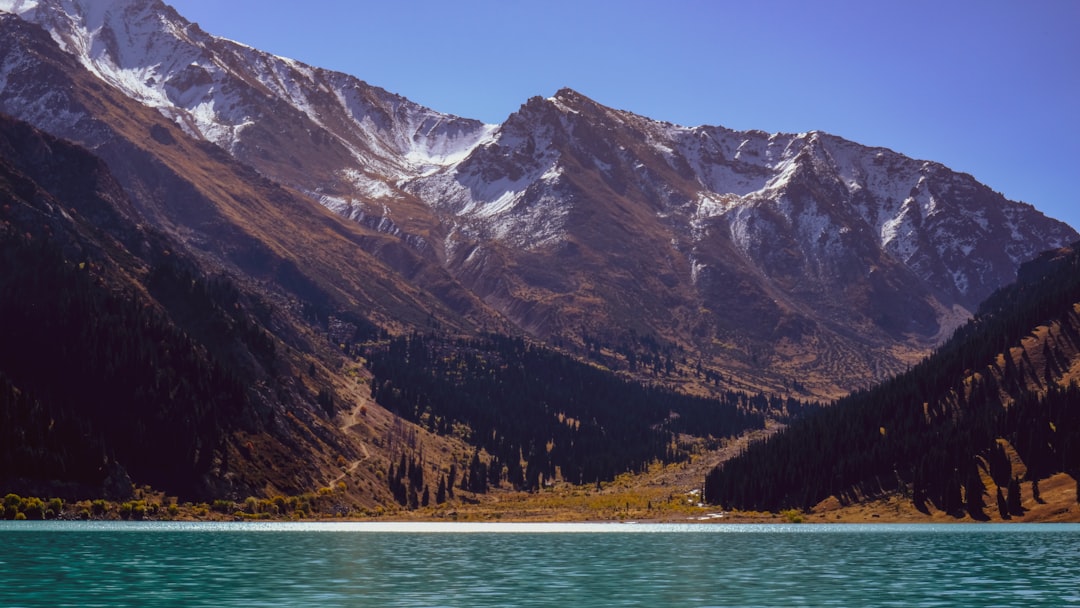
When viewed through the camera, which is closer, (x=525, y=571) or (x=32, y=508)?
(x=525, y=571)

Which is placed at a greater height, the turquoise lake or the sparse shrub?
the sparse shrub

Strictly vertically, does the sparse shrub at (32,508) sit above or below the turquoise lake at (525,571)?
above

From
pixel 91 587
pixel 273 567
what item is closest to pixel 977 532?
pixel 273 567

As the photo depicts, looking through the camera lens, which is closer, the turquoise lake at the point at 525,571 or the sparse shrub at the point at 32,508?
the turquoise lake at the point at 525,571

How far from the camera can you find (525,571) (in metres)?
90.4

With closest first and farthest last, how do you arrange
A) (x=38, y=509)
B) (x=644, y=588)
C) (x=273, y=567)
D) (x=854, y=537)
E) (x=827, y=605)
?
(x=827, y=605)
(x=644, y=588)
(x=273, y=567)
(x=854, y=537)
(x=38, y=509)

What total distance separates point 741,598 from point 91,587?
144 feet

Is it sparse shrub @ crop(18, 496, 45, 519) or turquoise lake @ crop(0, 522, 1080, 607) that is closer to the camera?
turquoise lake @ crop(0, 522, 1080, 607)

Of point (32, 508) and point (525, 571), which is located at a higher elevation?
point (32, 508)

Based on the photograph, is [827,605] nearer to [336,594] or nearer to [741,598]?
[741,598]

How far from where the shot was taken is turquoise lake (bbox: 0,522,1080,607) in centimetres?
6838

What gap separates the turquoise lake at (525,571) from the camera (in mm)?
68375

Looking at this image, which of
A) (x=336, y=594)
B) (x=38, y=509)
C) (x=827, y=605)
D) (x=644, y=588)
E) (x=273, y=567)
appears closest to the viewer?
(x=827, y=605)

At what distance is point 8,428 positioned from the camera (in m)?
184
